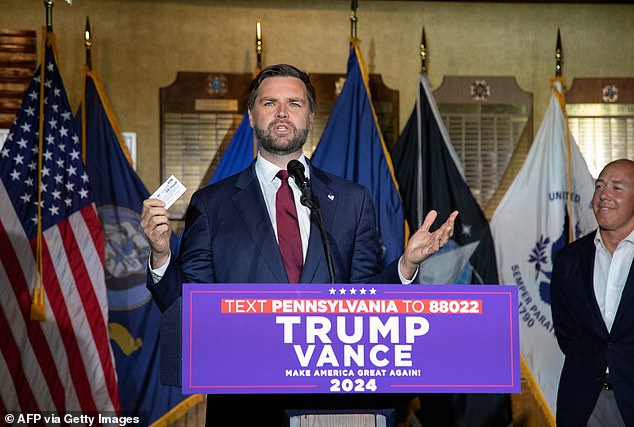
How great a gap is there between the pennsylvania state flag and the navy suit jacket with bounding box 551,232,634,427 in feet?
2.84

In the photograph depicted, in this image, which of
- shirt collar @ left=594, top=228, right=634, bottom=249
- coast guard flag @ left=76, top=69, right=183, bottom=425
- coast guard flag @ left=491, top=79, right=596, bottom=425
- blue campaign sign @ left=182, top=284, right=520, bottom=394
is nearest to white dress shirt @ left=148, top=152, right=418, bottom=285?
blue campaign sign @ left=182, top=284, right=520, bottom=394

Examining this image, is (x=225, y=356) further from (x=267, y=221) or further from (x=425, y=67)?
(x=425, y=67)

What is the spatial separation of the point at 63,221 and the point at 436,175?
185 centimetres

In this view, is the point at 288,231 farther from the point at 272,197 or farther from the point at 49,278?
the point at 49,278

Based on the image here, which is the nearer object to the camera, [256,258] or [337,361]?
[337,361]

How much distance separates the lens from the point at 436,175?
13.3 ft

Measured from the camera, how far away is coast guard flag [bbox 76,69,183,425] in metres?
3.92

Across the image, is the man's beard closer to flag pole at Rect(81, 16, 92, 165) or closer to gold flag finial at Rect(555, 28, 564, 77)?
flag pole at Rect(81, 16, 92, 165)

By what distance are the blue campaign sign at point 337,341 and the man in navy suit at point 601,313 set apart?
1508mm

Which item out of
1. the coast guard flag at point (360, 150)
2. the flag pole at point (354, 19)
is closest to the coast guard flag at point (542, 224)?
the coast guard flag at point (360, 150)

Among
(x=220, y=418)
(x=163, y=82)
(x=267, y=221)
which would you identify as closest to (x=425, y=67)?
(x=163, y=82)

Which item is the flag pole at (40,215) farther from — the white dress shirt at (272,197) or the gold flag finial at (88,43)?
the white dress shirt at (272,197)

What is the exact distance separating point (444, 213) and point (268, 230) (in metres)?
2.21

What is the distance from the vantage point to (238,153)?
13.0 feet
